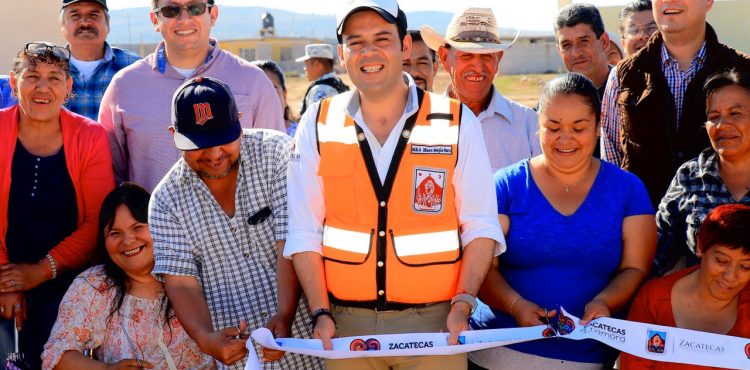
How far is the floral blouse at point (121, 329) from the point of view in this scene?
4.64m

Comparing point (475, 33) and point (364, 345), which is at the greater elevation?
point (475, 33)

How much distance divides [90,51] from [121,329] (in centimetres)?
268

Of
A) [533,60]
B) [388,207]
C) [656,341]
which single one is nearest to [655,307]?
[656,341]

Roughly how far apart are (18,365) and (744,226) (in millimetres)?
3873

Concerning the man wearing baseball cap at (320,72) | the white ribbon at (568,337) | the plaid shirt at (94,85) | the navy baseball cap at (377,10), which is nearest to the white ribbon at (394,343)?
the white ribbon at (568,337)

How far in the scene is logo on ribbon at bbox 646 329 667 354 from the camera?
402cm

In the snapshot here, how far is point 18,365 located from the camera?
15.8 ft

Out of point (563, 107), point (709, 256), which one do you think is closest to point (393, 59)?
point (563, 107)

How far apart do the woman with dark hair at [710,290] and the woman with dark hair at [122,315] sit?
7.72 feet

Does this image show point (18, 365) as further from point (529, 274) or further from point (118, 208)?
point (529, 274)

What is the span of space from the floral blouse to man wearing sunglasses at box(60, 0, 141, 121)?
2113mm

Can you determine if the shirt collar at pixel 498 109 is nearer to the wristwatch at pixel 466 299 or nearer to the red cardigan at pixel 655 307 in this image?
the red cardigan at pixel 655 307

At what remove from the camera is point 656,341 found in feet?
13.2

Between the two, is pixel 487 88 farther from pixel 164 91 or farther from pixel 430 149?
pixel 164 91
